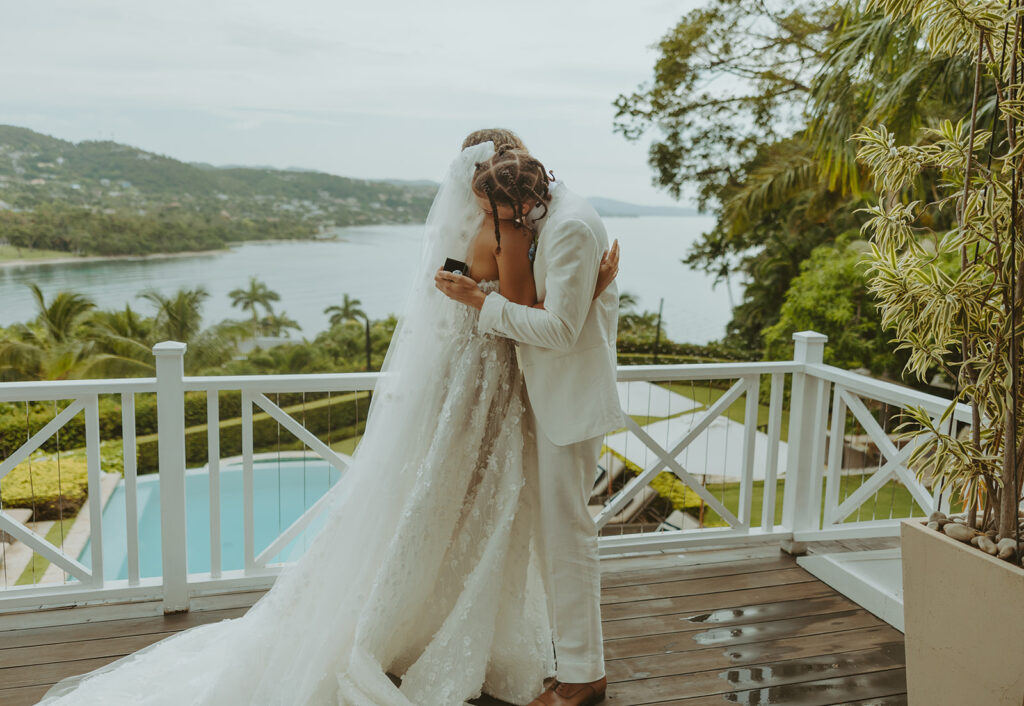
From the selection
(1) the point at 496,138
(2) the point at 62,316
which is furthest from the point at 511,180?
(2) the point at 62,316

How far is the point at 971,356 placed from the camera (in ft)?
6.12

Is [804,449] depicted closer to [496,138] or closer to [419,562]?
[419,562]

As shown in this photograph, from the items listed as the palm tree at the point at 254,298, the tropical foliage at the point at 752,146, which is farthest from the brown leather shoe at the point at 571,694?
the palm tree at the point at 254,298

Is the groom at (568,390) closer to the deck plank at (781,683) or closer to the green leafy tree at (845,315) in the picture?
the deck plank at (781,683)

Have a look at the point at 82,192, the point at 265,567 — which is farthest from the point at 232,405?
the point at 265,567

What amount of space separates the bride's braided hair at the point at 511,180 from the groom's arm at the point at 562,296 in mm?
123

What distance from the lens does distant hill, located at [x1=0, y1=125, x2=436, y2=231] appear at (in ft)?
63.7

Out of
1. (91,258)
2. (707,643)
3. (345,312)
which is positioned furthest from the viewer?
(345,312)

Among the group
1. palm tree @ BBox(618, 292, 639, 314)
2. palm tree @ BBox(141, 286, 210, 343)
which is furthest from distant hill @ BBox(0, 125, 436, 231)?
palm tree @ BBox(618, 292, 639, 314)

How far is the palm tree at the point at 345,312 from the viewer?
19828mm

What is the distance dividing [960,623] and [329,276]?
2146cm

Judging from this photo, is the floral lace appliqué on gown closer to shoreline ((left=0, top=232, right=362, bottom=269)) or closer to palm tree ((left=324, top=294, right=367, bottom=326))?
palm tree ((left=324, top=294, right=367, bottom=326))

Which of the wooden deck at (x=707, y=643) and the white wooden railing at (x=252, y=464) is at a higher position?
the white wooden railing at (x=252, y=464)

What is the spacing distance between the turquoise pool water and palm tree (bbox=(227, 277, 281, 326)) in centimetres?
952
